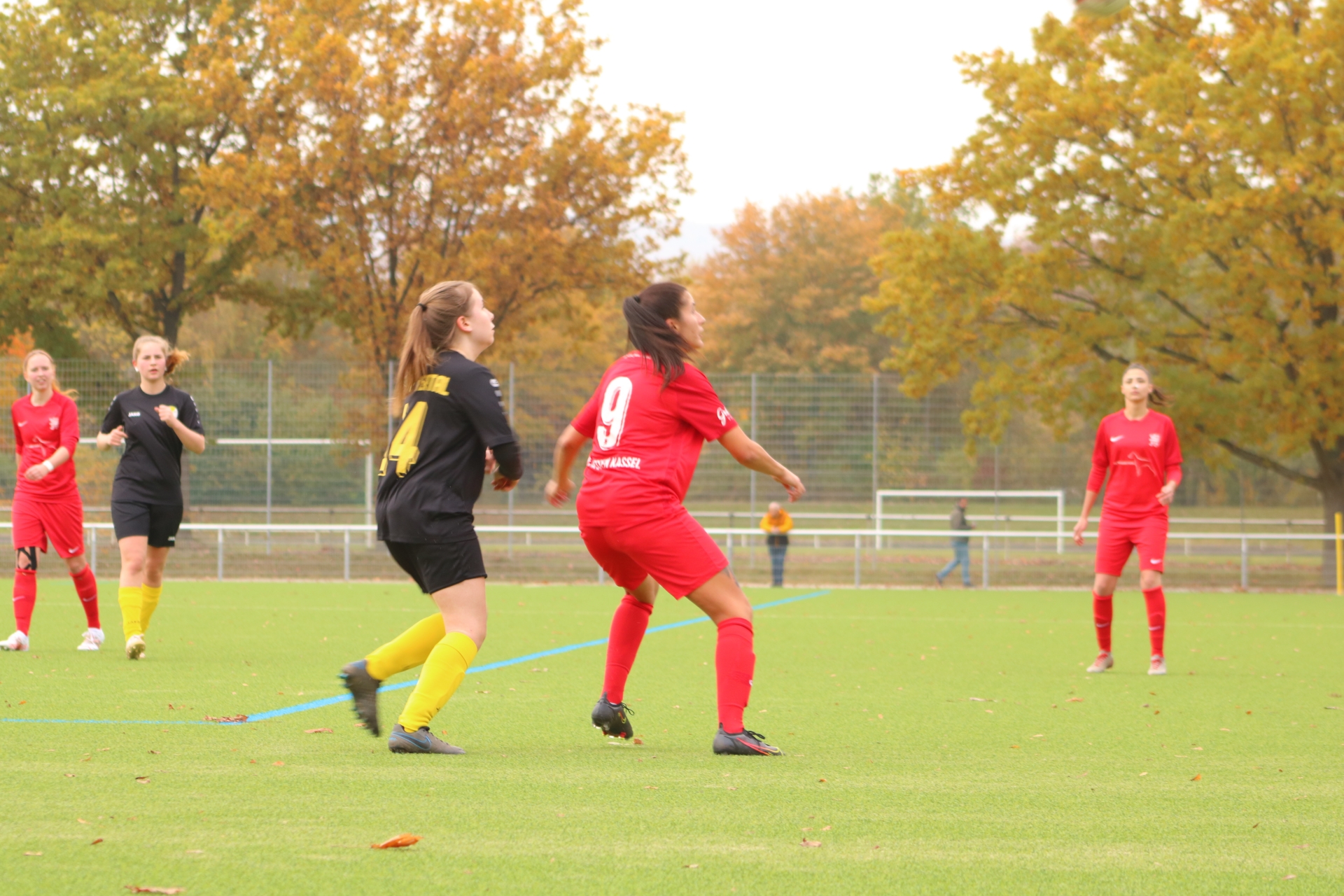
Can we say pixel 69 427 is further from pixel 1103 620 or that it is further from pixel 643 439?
pixel 1103 620

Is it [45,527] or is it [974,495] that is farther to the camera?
[974,495]

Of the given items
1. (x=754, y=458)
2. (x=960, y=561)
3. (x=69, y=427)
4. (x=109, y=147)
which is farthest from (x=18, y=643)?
(x=109, y=147)

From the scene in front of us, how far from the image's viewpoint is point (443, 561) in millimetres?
5574

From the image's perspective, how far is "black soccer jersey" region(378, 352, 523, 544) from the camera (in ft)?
18.2

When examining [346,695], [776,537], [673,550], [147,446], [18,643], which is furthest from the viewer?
[776,537]

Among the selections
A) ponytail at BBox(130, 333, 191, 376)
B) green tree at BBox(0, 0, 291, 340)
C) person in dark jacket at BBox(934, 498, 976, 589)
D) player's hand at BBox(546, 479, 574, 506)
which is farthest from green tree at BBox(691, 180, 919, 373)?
player's hand at BBox(546, 479, 574, 506)

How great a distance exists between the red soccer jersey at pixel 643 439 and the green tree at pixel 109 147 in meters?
21.1

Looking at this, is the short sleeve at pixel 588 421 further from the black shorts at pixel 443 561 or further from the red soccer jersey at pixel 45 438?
the red soccer jersey at pixel 45 438

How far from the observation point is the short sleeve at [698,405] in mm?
5715

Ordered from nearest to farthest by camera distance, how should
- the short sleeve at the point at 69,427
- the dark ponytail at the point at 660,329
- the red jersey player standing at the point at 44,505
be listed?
1. the dark ponytail at the point at 660,329
2. the short sleeve at the point at 69,427
3. the red jersey player standing at the point at 44,505

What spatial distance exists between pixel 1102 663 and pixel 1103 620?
0.29 m

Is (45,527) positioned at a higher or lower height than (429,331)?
lower

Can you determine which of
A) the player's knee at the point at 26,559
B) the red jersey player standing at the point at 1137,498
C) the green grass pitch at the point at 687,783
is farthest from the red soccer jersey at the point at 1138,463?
the player's knee at the point at 26,559

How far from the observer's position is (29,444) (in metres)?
10.3
